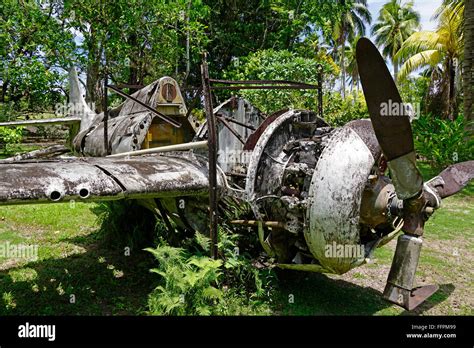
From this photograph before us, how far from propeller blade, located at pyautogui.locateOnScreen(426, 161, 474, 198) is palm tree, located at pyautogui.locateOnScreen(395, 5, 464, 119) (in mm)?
20072

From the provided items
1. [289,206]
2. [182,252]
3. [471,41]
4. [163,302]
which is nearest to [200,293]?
[163,302]

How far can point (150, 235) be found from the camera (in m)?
8.45

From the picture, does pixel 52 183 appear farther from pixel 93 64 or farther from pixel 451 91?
pixel 451 91

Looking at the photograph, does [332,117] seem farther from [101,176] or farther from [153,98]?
[101,176]

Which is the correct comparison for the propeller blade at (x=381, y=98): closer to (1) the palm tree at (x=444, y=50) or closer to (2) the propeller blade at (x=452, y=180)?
(2) the propeller blade at (x=452, y=180)

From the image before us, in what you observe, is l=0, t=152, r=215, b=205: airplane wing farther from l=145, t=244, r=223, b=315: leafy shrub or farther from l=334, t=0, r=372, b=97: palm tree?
l=334, t=0, r=372, b=97: palm tree

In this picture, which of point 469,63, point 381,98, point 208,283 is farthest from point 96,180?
point 469,63

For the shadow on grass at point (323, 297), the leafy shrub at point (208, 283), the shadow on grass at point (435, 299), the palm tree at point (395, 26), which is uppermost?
the palm tree at point (395, 26)

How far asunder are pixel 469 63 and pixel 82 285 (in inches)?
617

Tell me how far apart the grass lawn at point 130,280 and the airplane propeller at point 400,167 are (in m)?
1.23

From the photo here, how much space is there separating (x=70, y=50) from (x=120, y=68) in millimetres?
2620

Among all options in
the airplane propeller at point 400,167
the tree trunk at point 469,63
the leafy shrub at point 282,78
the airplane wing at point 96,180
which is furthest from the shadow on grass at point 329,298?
the tree trunk at point 469,63

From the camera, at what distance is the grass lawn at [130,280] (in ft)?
19.3

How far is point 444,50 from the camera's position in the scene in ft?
81.3
